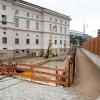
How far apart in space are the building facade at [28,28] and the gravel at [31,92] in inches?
1227

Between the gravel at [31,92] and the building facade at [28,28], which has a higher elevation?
the building facade at [28,28]

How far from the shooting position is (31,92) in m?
10.9

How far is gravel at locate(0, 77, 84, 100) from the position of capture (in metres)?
10.0

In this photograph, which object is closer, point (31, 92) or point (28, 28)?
point (31, 92)

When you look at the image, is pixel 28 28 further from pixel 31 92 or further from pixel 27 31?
pixel 31 92

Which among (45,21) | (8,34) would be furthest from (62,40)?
(8,34)

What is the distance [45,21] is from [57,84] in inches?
1848

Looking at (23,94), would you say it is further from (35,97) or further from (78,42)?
(78,42)

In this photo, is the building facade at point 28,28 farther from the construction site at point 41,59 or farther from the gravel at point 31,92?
the gravel at point 31,92

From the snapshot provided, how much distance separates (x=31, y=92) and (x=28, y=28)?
42.8 meters

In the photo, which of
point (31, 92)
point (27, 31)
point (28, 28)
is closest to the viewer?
point (31, 92)

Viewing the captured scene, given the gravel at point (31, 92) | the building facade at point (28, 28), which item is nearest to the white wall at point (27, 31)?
the building facade at point (28, 28)

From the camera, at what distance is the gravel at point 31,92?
10.0 metres

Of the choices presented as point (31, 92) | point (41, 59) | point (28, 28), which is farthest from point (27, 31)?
point (31, 92)
